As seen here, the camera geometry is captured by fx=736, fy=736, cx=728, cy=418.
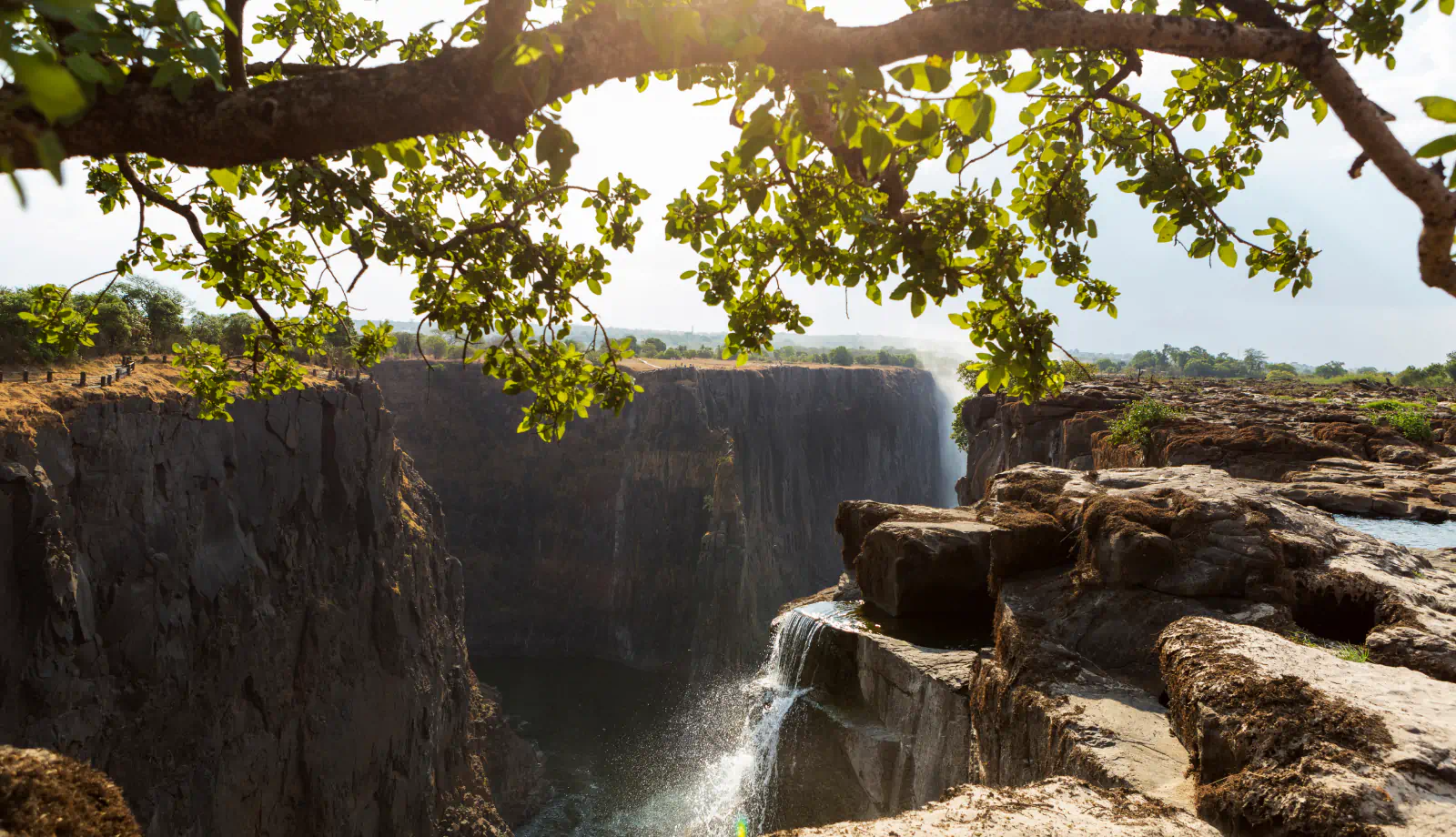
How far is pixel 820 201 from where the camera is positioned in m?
4.41

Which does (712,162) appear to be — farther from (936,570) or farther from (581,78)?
(936,570)

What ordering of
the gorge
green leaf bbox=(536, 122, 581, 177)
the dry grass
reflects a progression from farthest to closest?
the dry grass, the gorge, green leaf bbox=(536, 122, 581, 177)

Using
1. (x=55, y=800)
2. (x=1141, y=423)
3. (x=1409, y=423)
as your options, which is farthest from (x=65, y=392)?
(x=1409, y=423)

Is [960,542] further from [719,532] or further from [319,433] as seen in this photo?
[719,532]

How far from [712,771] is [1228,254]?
36.0 m

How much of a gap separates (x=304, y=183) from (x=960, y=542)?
8156 millimetres

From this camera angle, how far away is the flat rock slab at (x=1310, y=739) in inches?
113

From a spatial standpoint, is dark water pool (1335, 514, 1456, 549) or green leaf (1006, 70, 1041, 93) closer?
green leaf (1006, 70, 1041, 93)

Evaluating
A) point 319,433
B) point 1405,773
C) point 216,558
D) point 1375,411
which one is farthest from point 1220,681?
point 319,433

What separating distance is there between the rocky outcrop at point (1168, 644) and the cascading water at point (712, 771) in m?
0.90

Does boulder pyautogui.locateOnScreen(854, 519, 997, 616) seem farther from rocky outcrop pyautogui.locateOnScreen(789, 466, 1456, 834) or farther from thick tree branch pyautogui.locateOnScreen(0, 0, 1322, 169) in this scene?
thick tree branch pyautogui.locateOnScreen(0, 0, 1322, 169)

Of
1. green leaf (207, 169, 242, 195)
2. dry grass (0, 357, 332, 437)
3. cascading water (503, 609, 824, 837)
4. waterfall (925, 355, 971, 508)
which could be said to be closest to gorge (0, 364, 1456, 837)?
cascading water (503, 609, 824, 837)

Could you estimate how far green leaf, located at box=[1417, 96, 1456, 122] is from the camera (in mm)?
1672

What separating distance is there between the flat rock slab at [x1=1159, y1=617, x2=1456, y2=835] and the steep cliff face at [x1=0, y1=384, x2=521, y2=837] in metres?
12.0
